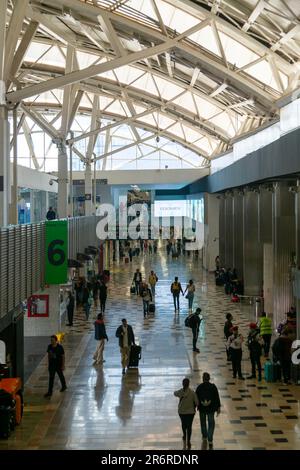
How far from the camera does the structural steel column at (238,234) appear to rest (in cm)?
3397

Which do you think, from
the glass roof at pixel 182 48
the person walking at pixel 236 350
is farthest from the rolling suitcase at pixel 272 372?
the glass roof at pixel 182 48

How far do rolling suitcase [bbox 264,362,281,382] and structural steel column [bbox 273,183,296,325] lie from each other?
525 centimetres

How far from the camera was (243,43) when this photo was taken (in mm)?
26703

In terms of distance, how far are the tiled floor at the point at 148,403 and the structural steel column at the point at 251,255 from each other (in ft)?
26.2

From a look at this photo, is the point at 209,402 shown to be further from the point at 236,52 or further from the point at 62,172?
the point at 236,52

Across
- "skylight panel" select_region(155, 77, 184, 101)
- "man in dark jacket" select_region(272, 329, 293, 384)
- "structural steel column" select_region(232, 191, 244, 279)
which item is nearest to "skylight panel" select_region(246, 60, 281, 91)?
"structural steel column" select_region(232, 191, 244, 279)

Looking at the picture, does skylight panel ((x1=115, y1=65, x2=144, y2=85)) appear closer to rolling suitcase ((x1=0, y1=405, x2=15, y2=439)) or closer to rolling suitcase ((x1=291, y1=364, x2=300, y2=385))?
rolling suitcase ((x1=291, y1=364, x2=300, y2=385))

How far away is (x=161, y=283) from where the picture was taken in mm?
37156

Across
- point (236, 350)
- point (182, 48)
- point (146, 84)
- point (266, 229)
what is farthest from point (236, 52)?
point (236, 350)

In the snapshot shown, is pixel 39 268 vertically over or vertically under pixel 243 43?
under

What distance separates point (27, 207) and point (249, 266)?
15.3m

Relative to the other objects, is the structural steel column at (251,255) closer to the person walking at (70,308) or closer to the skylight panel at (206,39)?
the skylight panel at (206,39)
